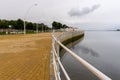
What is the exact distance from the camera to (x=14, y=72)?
7.42 metres

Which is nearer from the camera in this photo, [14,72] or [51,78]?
[51,78]

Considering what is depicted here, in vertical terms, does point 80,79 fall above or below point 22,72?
below

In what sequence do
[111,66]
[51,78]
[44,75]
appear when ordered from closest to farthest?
[51,78]
[44,75]
[111,66]

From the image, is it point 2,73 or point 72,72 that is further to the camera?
point 72,72

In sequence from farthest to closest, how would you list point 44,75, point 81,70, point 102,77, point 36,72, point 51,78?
point 81,70 → point 36,72 → point 44,75 → point 51,78 → point 102,77

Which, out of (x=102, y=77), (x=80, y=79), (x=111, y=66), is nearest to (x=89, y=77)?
(x=80, y=79)

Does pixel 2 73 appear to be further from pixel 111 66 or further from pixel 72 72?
pixel 111 66

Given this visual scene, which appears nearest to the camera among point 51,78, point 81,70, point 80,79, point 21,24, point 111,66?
point 51,78

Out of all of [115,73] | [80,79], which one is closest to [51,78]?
[80,79]

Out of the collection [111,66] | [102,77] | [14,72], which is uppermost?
[102,77]

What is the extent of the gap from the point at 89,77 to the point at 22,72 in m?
8.44

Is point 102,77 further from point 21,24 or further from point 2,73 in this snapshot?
point 21,24

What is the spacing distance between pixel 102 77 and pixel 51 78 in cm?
479

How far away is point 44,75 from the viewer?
6875 millimetres
